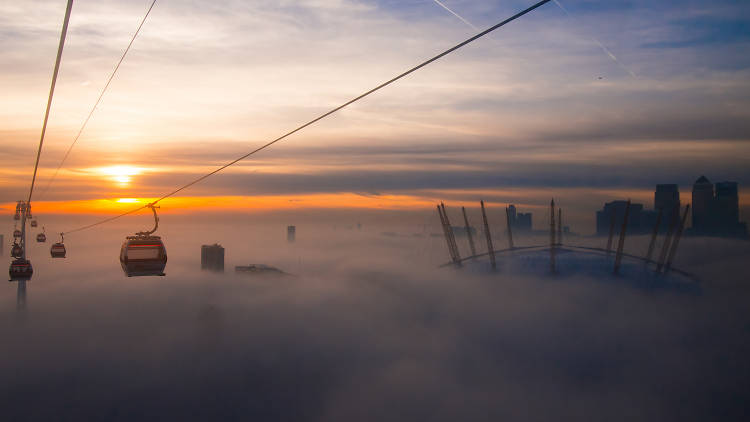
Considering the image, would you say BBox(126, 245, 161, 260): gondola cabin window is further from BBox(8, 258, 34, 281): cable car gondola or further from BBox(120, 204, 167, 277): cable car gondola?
BBox(8, 258, 34, 281): cable car gondola

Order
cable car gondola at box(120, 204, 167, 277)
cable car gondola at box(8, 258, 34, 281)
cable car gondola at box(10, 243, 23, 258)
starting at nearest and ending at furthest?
1. cable car gondola at box(120, 204, 167, 277)
2. cable car gondola at box(8, 258, 34, 281)
3. cable car gondola at box(10, 243, 23, 258)

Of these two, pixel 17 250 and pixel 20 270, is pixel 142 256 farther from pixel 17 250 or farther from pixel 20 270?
pixel 17 250

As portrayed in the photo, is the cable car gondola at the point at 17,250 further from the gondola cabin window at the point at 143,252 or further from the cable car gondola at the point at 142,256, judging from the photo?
the gondola cabin window at the point at 143,252

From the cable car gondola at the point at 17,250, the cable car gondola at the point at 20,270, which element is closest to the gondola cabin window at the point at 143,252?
the cable car gondola at the point at 20,270

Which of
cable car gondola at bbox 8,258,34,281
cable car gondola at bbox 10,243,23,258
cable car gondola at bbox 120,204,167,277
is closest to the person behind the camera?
cable car gondola at bbox 120,204,167,277

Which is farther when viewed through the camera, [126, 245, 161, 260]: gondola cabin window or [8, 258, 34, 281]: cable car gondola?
[8, 258, 34, 281]: cable car gondola

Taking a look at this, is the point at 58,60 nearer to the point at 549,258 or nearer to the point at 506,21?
the point at 506,21

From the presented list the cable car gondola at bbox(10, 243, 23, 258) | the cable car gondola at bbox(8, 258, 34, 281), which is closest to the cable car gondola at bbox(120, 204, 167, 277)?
the cable car gondola at bbox(8, 258, 34, 281)

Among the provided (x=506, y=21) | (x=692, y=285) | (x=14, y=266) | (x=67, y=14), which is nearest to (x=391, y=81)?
(x=506, y=21)

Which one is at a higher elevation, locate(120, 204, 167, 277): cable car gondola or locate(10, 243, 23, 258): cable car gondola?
locate(120, 204, 167, 277): cable car gondola
